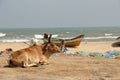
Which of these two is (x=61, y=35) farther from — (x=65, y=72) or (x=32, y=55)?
(x=65, y=72)

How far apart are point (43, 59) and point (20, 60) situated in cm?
96

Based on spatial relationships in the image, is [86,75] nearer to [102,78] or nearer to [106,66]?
[102,78]

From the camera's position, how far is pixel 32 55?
36.6ft

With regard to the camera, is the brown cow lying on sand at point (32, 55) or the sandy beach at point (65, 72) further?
the brown cow lying on sand at point (32, 55)

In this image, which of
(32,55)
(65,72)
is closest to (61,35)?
(32,55)

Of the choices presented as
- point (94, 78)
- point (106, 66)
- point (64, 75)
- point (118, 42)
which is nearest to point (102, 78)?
point (94, 78)

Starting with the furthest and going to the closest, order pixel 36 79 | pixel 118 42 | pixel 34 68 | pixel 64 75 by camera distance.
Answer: pixel 118 42, pixel 34 68, pixel 64 75, pixel 36 79

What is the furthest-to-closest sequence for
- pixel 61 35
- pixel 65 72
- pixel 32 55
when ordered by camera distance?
pixel 61 35 < pixel 32 55 < pixel 65 72

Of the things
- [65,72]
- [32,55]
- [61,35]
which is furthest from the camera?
[61,35]

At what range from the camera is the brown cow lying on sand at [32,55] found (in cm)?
1093

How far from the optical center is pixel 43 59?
458 inches

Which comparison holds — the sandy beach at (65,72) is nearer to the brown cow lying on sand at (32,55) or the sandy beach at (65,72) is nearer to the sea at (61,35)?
the brown cow lying on sand at (32,55)

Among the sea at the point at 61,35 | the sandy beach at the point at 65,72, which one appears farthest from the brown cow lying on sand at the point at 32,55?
the sea at the point at 61,35

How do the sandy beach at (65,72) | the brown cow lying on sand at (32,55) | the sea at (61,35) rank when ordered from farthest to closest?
the sea at (61,35), the brown cow lying on sand at (32,55), the sandy beach at (65,72)
